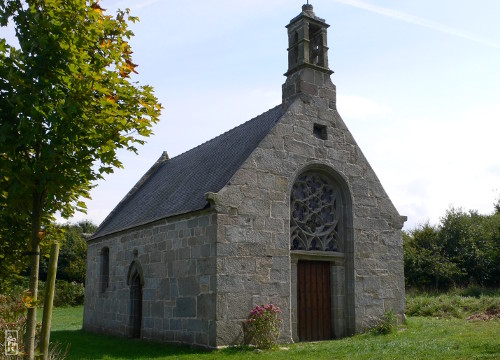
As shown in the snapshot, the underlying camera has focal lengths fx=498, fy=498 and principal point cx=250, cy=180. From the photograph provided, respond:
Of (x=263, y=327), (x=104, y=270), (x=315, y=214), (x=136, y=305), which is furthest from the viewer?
(x=104, y=270)

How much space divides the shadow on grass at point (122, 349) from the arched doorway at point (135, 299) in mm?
497

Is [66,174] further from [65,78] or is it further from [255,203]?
[255,203]

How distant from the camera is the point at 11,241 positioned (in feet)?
27.2

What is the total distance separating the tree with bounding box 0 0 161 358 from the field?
5762mm

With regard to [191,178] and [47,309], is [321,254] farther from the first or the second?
[47,309]

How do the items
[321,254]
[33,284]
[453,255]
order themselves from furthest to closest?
[453,255]
[321,254]
[33,284]

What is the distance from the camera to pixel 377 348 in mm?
10844

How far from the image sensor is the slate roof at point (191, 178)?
13617 millimetres

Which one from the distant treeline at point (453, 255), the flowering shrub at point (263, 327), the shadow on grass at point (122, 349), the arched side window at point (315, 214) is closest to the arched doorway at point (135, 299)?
the shadow on grass at point (122, 349)

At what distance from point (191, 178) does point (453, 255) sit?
18.8 metres

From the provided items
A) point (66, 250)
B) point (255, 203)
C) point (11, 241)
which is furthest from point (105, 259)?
point (66, 250)

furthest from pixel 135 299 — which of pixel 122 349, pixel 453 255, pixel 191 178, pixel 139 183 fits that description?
pixel 453 255

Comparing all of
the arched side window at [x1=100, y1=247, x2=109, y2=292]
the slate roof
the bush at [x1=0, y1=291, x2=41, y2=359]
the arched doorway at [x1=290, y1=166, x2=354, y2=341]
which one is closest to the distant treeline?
the arched doorway at [x1=290, y1=166, x2=354, y2=341]

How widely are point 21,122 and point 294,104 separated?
361 inches
